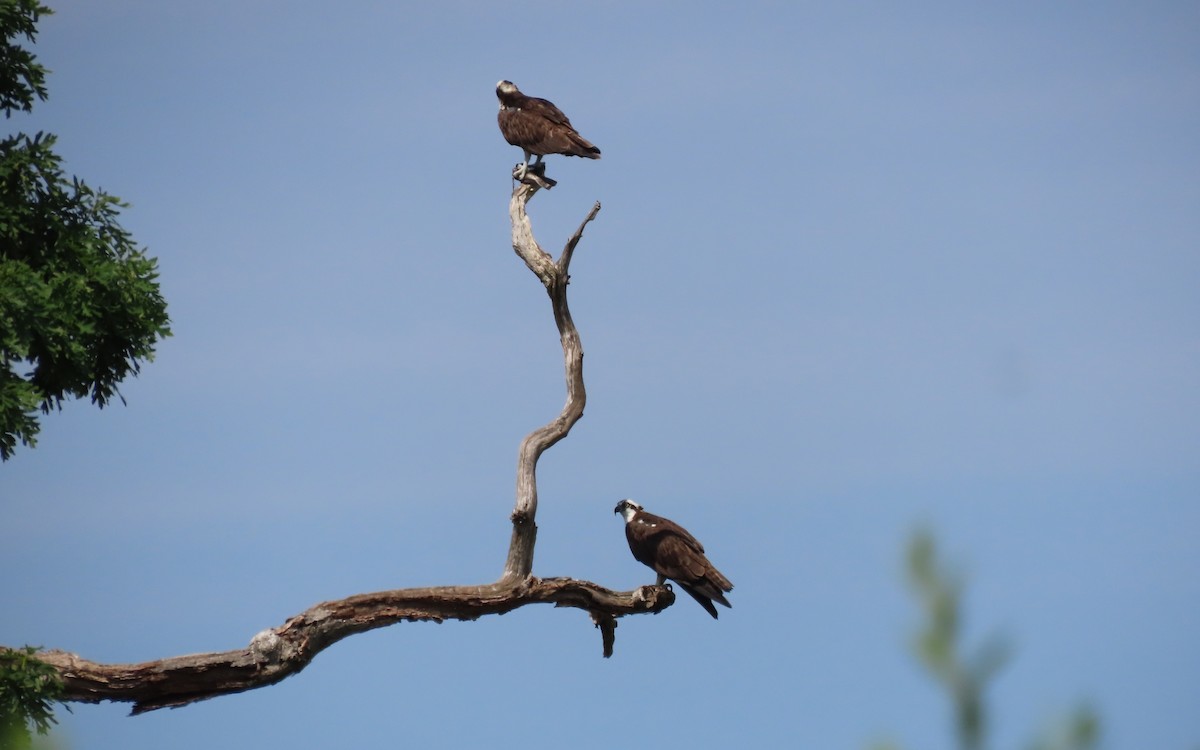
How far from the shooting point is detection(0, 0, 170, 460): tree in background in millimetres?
10664

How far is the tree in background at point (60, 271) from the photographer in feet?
35.0

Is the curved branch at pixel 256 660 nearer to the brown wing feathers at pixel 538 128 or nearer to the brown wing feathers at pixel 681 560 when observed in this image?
the brown wing feathers at pixel 681 560

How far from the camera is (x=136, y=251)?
11.6 m

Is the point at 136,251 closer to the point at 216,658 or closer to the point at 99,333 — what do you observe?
the point at 99,333

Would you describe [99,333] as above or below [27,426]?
above

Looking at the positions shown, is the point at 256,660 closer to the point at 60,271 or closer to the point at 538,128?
the point at 60,271

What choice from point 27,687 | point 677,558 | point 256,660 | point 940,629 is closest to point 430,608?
point 256,660

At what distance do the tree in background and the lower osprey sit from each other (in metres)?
5.35

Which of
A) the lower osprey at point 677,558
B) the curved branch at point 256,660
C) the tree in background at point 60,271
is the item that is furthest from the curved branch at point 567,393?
the tree in background at point 60,271

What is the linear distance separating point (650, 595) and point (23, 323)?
6.60m

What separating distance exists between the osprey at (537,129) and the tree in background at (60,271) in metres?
4.48

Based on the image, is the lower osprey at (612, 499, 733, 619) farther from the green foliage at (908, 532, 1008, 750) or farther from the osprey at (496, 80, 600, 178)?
the green foliage at (908, 532, 1008, 750)

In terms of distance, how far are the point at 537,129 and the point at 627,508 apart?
447 cm

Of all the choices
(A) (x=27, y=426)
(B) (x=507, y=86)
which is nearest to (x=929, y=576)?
(A) (x=27, y=426)
